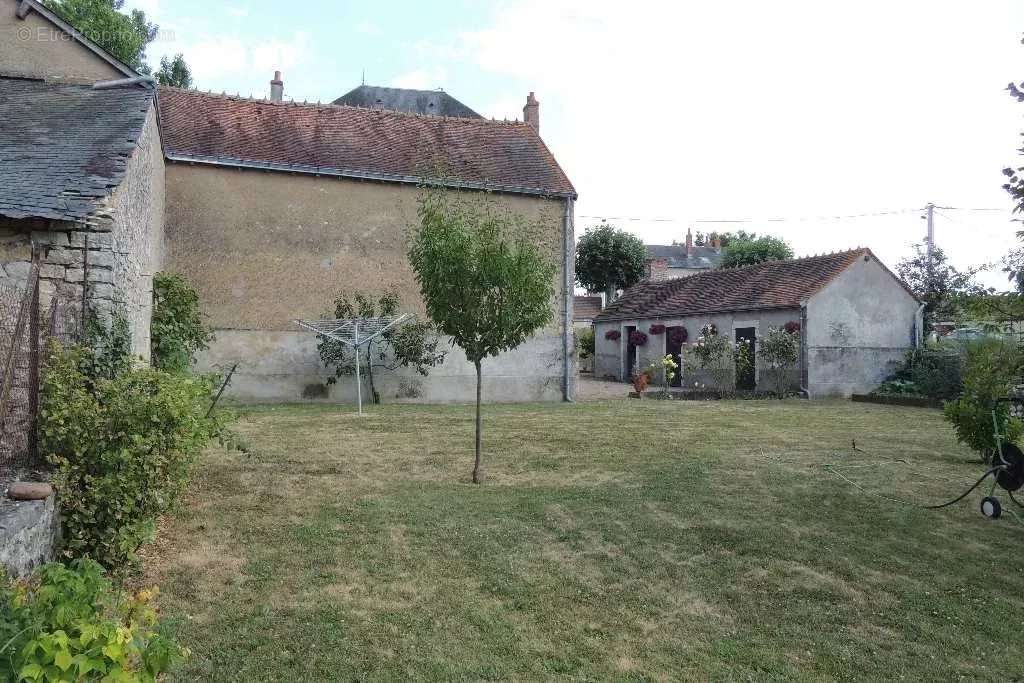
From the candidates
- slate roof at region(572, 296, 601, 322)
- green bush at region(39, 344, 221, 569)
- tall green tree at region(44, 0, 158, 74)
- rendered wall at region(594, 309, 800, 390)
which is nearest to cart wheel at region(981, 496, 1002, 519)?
green bush at region(39, 344, 221, 569)

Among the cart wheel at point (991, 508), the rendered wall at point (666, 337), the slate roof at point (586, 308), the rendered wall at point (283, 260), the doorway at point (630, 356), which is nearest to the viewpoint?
the cart wheel at point (991, 508)

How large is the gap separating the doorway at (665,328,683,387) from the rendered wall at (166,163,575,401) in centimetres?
891

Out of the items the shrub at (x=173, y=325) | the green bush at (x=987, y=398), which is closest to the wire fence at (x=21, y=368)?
the shrub at (x=173, y=325)

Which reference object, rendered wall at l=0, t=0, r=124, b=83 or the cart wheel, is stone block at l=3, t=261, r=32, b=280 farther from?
the cart wheel

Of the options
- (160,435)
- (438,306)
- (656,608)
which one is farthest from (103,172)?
(656,608)

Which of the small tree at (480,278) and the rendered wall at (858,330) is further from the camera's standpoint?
the rendered wall at (858,330)

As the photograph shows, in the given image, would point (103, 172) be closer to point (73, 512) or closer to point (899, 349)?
point (73, 512)

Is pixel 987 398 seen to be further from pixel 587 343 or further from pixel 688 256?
pixel 688 256

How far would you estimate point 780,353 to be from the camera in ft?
63.5

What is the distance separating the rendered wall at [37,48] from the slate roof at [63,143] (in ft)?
5.86

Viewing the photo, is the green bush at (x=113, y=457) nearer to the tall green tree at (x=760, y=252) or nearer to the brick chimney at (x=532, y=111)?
the brick chimney at (x=532, y=111)

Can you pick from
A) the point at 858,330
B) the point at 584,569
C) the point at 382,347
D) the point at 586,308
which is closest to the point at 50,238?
the point at 584,569

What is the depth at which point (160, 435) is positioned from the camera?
4.90 meters

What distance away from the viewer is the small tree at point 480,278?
770 centimetres
